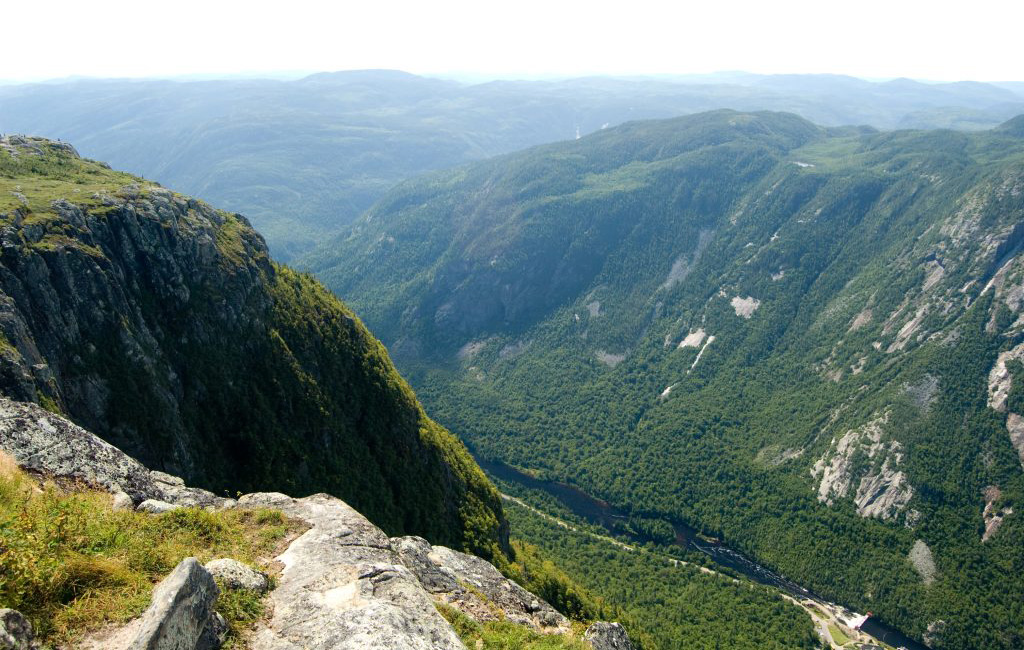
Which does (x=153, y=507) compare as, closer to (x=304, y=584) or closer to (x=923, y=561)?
(x=304, y=584)

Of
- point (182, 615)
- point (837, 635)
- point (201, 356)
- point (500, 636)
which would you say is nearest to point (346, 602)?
point (182, 615)

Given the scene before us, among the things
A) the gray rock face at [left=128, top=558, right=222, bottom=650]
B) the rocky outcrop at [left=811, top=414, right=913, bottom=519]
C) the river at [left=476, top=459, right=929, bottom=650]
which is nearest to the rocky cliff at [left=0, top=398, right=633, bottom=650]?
the gray rock face at [left=128, top=558, right=222, bottom=650]

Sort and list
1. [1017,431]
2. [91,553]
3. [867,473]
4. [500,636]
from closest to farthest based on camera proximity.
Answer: [91,553]
[500,636]
[1017,431]
[867,473]

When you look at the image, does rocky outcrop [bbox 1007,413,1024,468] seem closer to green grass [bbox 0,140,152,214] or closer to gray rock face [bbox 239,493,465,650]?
gray rock face [bbox 239,493,465,650]

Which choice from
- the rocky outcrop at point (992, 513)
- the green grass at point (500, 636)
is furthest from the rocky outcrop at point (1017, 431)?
the green grass at point (500, 636)

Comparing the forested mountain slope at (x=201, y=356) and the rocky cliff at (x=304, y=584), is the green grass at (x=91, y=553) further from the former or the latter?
the forested mountain slope at (x=201, y=356)

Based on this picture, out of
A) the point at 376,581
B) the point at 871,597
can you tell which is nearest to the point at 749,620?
the point at 871,597

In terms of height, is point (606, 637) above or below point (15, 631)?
below
